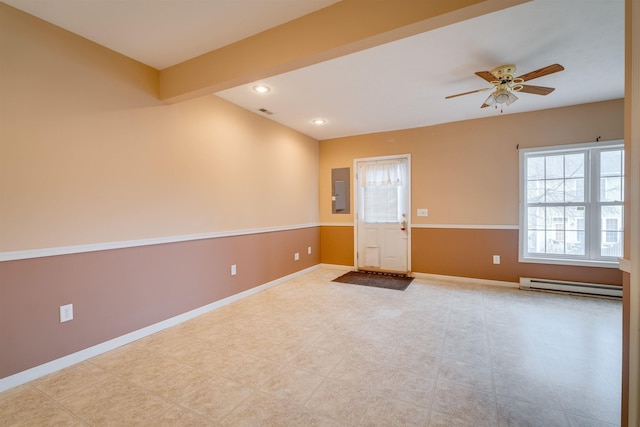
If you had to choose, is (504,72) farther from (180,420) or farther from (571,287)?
(180,420)

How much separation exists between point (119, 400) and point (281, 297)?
6.98ft

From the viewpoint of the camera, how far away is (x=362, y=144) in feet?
17.0

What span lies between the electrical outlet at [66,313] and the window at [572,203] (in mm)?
5346

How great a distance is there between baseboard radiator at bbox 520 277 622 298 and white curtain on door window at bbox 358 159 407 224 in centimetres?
202

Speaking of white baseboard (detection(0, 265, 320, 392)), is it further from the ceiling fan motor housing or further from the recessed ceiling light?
the ceiling fan motor housing

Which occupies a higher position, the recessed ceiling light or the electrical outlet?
the recessed ceiling light

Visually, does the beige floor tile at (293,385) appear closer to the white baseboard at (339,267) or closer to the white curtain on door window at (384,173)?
the white baseboard at (339,267)

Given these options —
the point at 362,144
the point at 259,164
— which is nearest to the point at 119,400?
the point at 259,164

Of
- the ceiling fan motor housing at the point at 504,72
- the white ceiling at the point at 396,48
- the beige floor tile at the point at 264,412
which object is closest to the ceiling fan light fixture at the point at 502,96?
the ceiling fan motor housing at the point at 504,72

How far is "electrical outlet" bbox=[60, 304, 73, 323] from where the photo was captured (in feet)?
7.00

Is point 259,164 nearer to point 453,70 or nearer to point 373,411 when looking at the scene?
point 453,70

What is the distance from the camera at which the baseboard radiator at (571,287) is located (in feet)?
11.7

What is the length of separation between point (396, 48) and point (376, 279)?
3427 mm

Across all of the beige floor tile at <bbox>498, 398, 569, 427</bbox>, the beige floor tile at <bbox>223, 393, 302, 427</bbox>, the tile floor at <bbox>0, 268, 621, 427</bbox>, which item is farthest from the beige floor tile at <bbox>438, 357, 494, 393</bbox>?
the beige floor tile at <bbox>223, 393, 302, 427</bbox>
